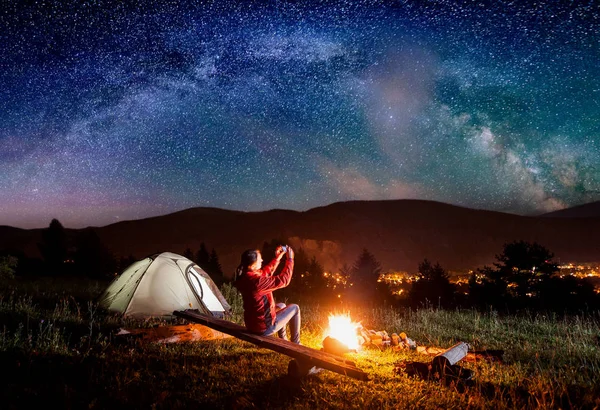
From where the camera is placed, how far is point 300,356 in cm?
480

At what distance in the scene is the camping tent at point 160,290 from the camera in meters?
10.8

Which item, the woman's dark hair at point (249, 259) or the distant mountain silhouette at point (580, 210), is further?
the distant mountain silhouette at point (580, 210)

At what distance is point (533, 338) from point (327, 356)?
296 inches

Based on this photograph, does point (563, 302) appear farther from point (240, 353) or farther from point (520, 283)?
point (240, 353)

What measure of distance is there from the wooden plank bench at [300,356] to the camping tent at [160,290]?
481cm

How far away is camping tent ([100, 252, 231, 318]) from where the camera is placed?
10844 mm

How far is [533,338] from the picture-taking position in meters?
9.53

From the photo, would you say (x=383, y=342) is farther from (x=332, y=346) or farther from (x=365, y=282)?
(x=365, y=282)

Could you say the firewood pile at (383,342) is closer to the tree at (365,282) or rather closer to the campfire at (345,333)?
the campfire at (345,333)

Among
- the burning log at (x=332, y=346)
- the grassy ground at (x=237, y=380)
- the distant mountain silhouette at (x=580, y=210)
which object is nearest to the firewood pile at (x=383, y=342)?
the grassy ground at (x=237, y=380)

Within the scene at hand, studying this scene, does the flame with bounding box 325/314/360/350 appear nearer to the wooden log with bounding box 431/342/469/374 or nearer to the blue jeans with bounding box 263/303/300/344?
the blue jeans with bounding box 263/303/300/344

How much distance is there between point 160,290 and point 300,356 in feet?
24.4

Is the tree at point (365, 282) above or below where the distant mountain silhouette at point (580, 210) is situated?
below

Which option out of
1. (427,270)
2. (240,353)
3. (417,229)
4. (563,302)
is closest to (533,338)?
(240,353)
